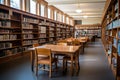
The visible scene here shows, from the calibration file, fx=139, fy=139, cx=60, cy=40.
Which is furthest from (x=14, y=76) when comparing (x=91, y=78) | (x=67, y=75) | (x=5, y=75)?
(x=91, y=78)

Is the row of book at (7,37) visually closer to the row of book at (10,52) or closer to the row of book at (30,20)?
the row of book at (10,52)

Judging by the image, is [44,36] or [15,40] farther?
[44,36]

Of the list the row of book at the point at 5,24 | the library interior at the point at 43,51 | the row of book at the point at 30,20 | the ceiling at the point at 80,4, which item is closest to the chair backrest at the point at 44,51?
the library interior at the point at 43,51

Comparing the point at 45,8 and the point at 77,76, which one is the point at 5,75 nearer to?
the point at 77,76

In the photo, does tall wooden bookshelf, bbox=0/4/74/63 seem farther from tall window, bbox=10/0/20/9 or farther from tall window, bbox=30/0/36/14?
tall window, bbox=30/0/36/14

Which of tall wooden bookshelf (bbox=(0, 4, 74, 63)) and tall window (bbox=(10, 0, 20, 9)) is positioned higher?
tall window (bbox=(10, 0, 20, 9))

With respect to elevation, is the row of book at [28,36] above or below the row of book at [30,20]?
below

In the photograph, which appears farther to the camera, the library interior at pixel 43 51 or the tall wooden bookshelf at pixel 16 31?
the tall wooden bookshelf at pixel 16 31

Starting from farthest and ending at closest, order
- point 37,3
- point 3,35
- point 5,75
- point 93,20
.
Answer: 1. point 93,20
2. point 37,3
3. point 3,35
4. point 5,75

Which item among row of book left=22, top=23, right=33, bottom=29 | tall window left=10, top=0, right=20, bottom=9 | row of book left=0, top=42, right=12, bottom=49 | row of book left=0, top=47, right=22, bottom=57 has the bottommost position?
row of book left=0, top=47, right=22, bottom=57

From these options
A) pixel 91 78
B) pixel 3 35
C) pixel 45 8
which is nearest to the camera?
pixel 91 78

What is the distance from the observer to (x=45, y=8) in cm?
1047

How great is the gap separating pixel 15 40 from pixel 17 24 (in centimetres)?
76

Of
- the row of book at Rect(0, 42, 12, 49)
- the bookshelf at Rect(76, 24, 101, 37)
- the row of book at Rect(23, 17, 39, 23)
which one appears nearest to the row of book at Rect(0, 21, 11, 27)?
the row of book at Rect(0, 42, 12, 49)
